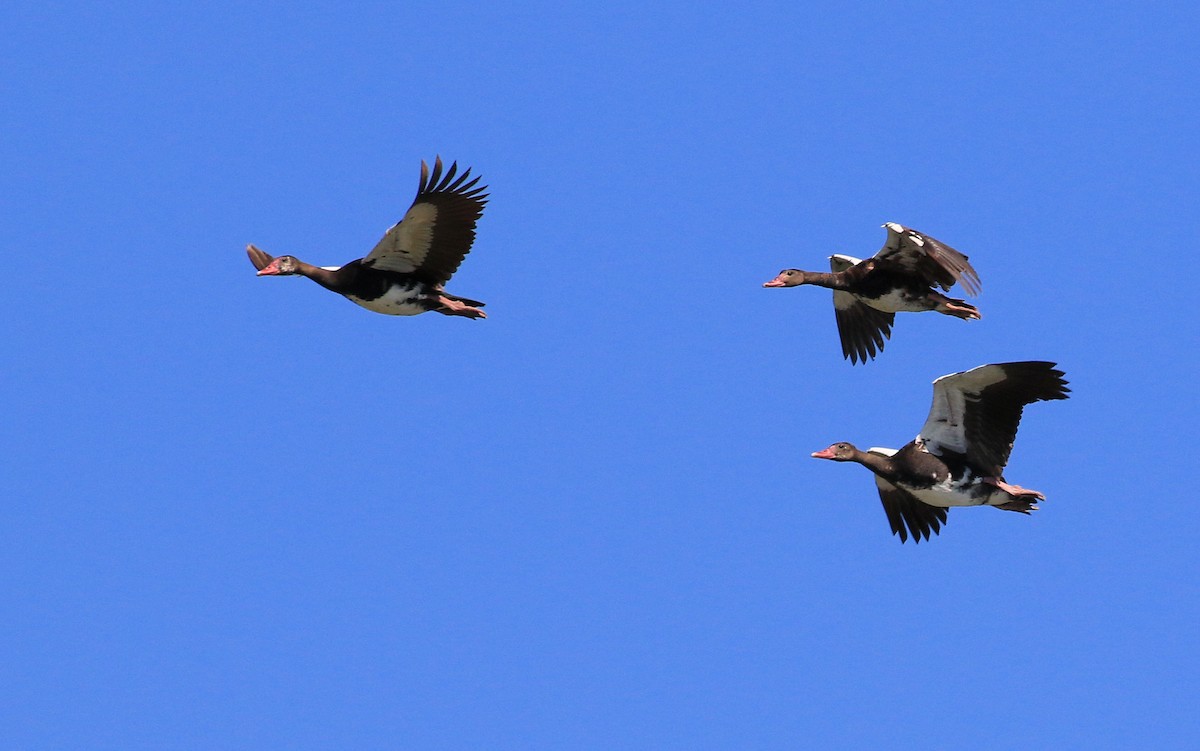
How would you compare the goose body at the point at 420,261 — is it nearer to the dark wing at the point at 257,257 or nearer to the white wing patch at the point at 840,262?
the dark wing at the point at 257,257

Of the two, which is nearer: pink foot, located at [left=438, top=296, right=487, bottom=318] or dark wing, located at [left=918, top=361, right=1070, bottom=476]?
dark wing, located at [left=918, top=361, right=1070, bottom=476]

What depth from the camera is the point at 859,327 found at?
21359 mm

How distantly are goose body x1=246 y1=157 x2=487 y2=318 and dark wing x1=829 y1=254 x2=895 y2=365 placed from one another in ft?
17.7

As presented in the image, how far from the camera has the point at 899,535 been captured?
18.6 meters

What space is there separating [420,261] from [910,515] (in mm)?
5918

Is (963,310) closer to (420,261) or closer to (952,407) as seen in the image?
(952,407)

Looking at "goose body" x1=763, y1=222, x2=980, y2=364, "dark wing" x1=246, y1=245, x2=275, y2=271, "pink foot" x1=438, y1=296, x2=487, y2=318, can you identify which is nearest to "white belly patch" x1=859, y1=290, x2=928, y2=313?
"goose body" x1=763, y1=222, x2=980, y2=364

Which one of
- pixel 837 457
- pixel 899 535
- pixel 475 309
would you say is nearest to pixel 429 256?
pixel 475 309

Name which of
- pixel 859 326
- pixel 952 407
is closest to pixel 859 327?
pixel 859 326

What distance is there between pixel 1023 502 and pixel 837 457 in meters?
1.91

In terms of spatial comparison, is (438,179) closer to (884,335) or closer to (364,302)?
(364,302)

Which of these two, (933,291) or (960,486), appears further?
(933,291)

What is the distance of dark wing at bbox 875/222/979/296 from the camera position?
17.2 m

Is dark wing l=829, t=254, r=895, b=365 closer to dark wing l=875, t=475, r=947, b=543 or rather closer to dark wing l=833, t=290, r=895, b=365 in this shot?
dark wing l=833, t=290, r=895, b=365
